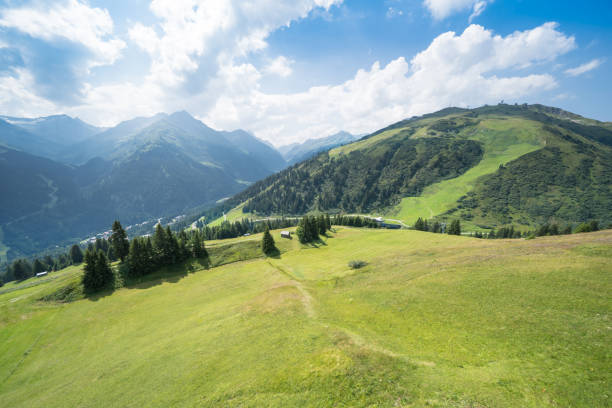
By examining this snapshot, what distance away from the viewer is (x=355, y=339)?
22.9m

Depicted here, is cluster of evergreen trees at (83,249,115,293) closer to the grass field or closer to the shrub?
the grass field

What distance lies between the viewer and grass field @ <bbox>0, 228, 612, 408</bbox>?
16.3m

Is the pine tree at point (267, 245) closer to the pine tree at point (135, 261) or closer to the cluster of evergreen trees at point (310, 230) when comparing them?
the cluster of evergreen trees at point (310, 230)

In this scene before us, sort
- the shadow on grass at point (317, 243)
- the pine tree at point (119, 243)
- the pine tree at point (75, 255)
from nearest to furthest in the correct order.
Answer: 1. the pine tree at point (119, 243)
2. the shadow on grass at point (317, 243)
3. the pine tree at point (75, 255)

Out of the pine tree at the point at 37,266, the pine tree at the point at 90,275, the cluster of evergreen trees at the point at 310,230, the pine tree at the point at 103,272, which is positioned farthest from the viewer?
the pine tree at the point at 37,266

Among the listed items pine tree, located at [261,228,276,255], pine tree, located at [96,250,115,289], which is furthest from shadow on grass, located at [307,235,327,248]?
pine tree, located at [96,250,115,289]

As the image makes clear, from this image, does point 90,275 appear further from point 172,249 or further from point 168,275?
point 172,249

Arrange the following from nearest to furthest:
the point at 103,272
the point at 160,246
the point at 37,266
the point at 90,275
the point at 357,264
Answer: the point at 357,264 < the point at 90,275 < the point at 103,272 < the point at 160,246 < the point at 37,266

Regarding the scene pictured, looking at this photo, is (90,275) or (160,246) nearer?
(90,275)

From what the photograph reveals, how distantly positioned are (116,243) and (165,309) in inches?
1519

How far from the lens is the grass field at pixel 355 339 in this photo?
16312 millimetres

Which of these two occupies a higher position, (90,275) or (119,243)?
(119,243)

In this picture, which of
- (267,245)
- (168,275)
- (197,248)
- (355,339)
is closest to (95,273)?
(168,275)

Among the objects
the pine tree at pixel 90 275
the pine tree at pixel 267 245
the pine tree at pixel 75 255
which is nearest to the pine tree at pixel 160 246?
the pine tree at pixel 90 275
